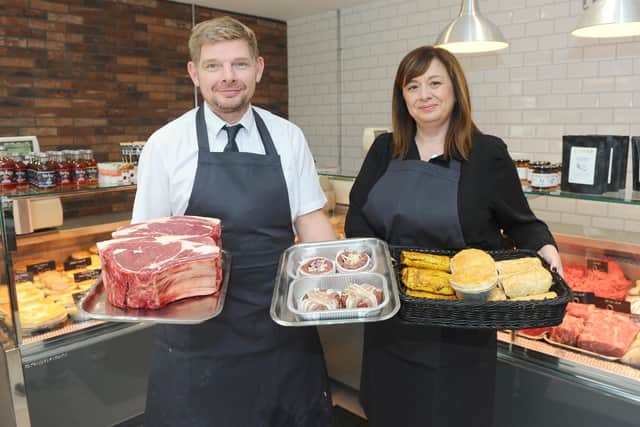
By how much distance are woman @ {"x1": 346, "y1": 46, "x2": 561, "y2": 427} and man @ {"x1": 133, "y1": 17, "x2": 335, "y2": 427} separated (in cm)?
37

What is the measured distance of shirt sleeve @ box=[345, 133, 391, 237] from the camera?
7.02 feet

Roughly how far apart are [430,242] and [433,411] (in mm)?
620

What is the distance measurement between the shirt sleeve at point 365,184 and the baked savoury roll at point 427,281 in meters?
0.47

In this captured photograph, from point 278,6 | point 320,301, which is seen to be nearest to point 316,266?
point 320,301

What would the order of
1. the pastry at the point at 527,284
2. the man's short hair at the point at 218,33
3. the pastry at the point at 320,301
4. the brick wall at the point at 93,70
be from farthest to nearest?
the brick wall at the point at 93,70 → the man's short hair at the point at 218,33 → the pastry at the point at 527,284 → the pastry at the point at 320,301

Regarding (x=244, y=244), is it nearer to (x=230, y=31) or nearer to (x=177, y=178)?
(x=177, y=178)

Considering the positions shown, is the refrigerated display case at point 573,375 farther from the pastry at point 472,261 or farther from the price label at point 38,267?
the price label at point 38,267

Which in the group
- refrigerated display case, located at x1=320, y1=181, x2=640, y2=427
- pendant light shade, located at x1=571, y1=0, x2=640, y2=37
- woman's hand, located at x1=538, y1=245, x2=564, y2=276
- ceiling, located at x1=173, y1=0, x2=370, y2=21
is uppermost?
ceiling, located at x1=173, y1=0, x2=370, y2=21

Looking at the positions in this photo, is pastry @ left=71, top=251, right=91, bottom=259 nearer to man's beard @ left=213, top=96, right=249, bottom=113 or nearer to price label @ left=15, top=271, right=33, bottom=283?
price label @ left=15, top=271, right=33, bottom=283

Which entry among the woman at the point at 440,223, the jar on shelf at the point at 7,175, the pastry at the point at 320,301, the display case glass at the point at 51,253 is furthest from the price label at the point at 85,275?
the pastry at the point at 320,301

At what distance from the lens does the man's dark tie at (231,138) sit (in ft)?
6.59

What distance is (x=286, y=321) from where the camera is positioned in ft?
4.53

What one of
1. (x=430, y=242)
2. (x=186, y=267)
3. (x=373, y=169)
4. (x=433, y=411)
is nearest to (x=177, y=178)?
(x=186, y=267)

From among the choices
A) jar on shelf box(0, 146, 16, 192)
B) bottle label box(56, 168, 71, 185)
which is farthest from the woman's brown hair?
jar on shelf box(0, 146, 16, 192)
